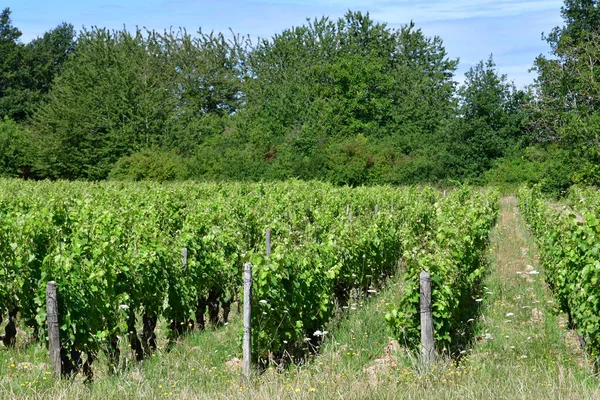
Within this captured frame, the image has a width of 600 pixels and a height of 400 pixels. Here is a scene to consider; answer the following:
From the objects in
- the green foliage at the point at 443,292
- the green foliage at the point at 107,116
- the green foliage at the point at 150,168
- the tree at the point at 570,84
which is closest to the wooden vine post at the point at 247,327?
the green foliage at the point at 443,292

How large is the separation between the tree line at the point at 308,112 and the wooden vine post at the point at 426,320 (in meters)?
23.4

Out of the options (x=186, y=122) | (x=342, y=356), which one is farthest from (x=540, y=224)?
(x=186, y=122)

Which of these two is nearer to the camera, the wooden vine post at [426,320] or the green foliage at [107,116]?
the wooden vine post at [426,320]

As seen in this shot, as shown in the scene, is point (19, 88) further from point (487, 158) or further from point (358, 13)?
point (487, 158)

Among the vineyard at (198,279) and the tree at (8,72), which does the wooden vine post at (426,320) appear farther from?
the tree at (8,72)

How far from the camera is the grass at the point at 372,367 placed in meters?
5.04

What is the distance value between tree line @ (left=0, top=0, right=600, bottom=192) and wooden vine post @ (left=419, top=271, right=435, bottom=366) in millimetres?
23436

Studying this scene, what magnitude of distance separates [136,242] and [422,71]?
43186 mm

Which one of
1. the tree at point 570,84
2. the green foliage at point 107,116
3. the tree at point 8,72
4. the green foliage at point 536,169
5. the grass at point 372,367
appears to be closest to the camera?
the grass at point 372,367

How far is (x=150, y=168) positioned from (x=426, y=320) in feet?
107

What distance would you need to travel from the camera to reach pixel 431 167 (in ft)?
119

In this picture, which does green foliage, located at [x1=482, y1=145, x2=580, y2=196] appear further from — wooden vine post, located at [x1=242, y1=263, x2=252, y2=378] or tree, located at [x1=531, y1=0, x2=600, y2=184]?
wooden vine post, located at [x1=242, y1=263, x2=252, y2=378]

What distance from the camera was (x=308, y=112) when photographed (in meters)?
42.8

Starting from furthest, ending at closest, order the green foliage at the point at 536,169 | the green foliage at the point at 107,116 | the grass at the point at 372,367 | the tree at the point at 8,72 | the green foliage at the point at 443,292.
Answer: the tree at the point at 8,72
the green foliage at the point at 107,116
the green foliage at the point at 536,169
the green foliage at the point at 443,292
the grass at the point at 372,367
